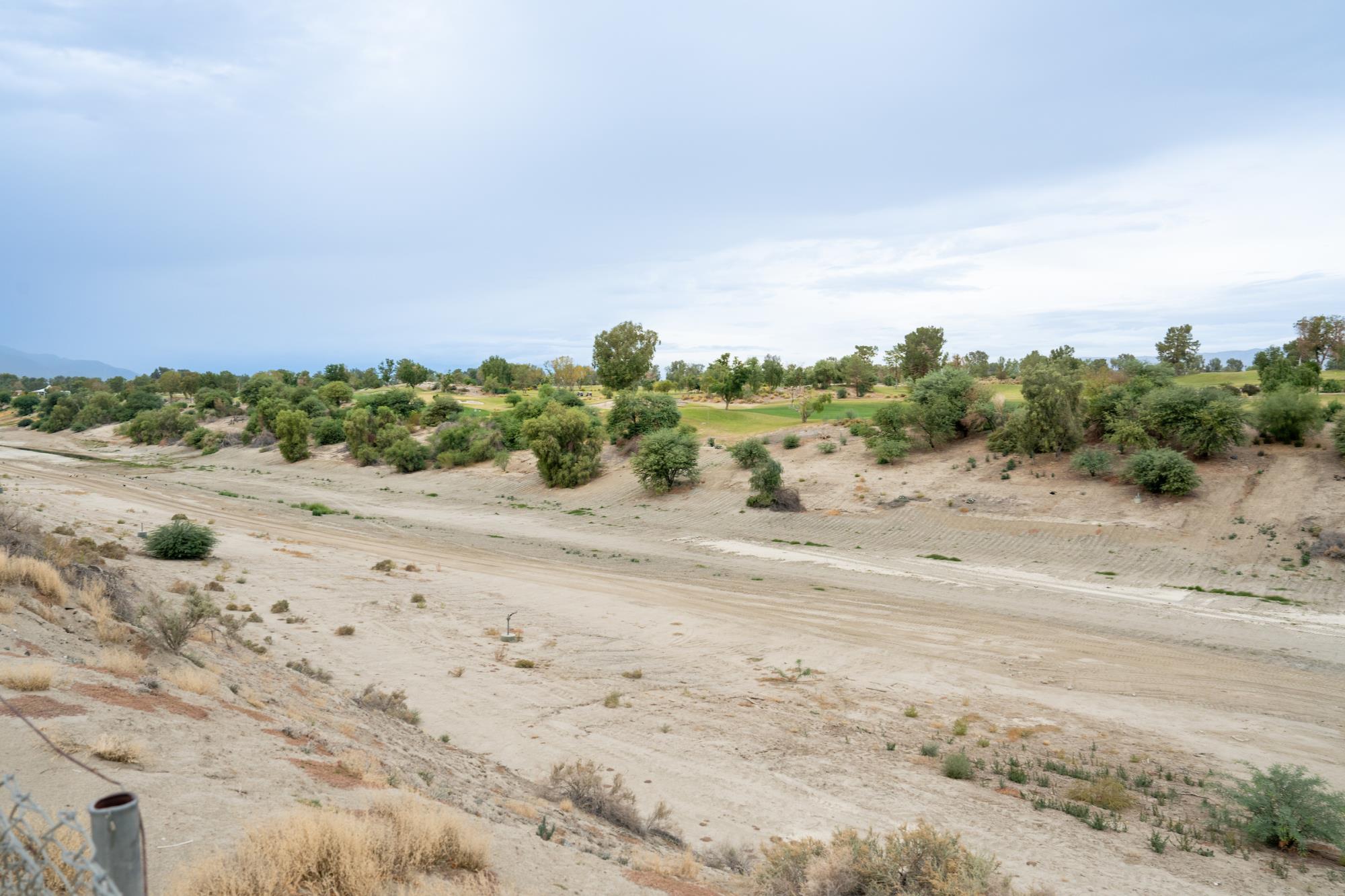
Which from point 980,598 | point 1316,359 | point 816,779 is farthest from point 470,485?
point 1316,359

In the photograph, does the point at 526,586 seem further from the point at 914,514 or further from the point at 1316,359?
the point at 1316,359

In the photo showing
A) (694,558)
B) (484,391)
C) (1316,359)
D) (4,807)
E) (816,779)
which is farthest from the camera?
(484,391)

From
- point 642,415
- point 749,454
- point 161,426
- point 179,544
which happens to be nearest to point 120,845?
point 179,544

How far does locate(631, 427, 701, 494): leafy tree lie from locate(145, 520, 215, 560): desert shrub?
77.2 ft

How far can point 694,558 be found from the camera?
2962 centimetres

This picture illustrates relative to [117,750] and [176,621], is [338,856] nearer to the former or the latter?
[117,750]

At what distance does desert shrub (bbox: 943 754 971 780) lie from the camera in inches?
405

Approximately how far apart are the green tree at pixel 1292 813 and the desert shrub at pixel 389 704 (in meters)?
11.5

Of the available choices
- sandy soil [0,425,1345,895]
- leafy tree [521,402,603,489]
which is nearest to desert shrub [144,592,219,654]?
→ sandy soil [0,425,1345,895]

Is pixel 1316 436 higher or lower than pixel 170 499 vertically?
higher

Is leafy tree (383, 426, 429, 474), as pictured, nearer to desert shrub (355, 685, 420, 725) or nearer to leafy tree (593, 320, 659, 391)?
leafy tree (593, 320, 659, 391)

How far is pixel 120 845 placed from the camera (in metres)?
2.80

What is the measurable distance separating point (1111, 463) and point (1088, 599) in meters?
13.0

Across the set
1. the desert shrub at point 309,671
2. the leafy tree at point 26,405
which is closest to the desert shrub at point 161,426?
the leafy tree at point 26,405
